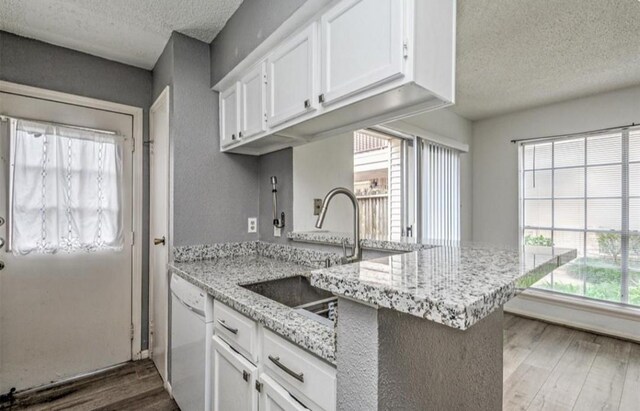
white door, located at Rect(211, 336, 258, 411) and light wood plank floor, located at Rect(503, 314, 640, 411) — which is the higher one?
white door, located at Rect(211, 336, 258, 411)

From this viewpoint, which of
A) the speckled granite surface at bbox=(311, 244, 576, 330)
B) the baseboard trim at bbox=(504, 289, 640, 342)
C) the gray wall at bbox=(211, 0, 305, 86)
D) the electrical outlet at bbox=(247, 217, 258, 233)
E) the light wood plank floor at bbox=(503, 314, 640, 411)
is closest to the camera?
the speckled granite surface at bbox=(311, 244, 576, 330)

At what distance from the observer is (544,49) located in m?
2.43

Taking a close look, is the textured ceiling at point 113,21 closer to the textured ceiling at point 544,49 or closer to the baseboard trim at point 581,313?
the textured ceiling at point 544,49

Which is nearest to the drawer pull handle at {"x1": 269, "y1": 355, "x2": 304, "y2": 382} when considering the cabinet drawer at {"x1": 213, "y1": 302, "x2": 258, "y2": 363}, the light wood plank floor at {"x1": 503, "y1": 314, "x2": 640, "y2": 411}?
the cabinet drawer at {"x1": 213, "y1": 302, "x2": 258, "y2": 363}

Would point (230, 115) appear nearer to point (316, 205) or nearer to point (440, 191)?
point (316, 205)

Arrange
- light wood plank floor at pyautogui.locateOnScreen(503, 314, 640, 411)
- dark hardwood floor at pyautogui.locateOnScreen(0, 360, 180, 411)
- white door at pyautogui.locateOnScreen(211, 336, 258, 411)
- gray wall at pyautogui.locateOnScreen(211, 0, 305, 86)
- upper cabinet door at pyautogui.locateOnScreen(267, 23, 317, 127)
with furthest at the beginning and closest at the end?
light wood plank floor at pyautogui.locateOnScreen(503, 314, 640, 411) < dark hardwood floor at pyautogui.locateOnScreen(0, 360, 180, 411) < gray wall at pyautogui.locateOnScreen(211, 0, 305, 86) < upper cabinet door at pyautogui.locateOnScreen(267, 23, 317, 127) < white door at pyautogui.locateOnScreen(211, 336, 258, 411)

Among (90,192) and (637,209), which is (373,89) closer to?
(90,192)

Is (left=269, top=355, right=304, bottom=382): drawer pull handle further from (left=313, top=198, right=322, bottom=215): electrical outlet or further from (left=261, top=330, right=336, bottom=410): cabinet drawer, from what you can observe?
(left=313, top=198, right=322, bottom=215): electrical outlet

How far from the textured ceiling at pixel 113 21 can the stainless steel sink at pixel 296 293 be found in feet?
5.40

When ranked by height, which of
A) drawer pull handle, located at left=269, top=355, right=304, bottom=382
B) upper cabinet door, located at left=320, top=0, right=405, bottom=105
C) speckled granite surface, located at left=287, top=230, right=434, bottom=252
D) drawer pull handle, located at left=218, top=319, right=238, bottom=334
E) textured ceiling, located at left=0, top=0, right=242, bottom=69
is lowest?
drawer pull handle, located at left=218, top=319, right=238, bottom=334

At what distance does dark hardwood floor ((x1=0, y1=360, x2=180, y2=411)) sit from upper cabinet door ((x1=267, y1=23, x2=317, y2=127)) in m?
1.94

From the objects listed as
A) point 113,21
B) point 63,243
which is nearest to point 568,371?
point 63,243

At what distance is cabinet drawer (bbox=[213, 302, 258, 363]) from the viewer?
1.13 metres

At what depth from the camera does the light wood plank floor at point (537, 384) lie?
200 cm
